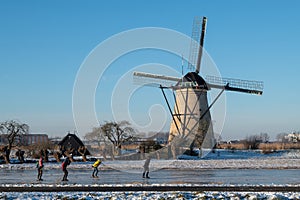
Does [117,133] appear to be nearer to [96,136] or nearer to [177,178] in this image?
[96,136]

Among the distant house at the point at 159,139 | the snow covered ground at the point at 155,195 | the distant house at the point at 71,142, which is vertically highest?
the distant house at the point at 159,139

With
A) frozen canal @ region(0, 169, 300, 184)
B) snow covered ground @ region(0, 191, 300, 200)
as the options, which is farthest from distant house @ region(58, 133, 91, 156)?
snow covered ground @ region(0, 191, 300, 200)

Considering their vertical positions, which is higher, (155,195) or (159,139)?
(159,139)

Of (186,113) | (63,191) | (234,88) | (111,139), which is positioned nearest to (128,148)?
(111,139)

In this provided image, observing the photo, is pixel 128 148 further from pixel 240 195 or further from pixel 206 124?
pixel 240 195

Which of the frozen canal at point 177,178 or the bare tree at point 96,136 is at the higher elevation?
the bare tree at point 96,136

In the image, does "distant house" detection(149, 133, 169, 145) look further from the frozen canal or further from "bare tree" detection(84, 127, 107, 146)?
the frozen canal

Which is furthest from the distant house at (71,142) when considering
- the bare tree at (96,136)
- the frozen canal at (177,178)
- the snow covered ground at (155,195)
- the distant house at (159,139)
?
the snow covered ground at (155,195)

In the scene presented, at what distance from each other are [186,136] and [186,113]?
2991mm

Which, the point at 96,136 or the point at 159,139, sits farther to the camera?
the point at 159,139

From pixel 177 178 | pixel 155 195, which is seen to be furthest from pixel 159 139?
pixel 155 195

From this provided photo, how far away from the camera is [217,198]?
16.1 meters

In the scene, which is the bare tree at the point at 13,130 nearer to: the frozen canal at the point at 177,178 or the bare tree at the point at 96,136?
the bare tree at the point at 96,136

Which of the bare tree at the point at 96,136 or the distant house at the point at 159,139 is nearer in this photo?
the distant house at the point at 159,139
